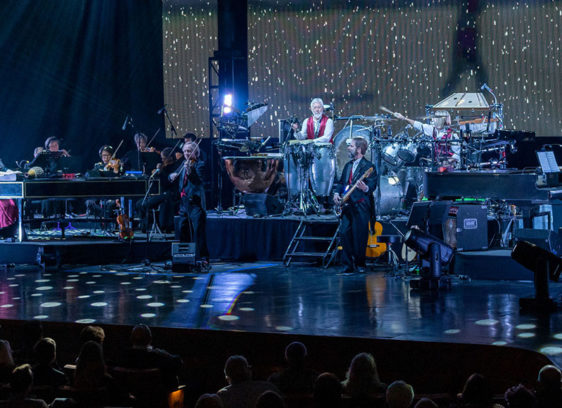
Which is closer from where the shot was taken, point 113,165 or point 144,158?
point 144,158

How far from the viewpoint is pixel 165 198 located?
11.8m

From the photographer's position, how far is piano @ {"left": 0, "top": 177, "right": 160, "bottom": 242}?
10.0 metres

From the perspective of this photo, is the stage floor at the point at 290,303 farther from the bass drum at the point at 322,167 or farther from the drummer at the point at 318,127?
the drummer at the point at 318,127

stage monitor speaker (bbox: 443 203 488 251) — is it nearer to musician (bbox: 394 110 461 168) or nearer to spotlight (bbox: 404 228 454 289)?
spotlight (bbox: 404 228 454 289)

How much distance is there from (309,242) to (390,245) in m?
1.25

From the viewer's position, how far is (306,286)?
8383 millimetres

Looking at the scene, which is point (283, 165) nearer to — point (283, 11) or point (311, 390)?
point (283, 11)

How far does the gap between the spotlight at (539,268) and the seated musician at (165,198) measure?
240 inches

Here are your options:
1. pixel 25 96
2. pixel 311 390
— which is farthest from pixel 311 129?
pixel 311 390

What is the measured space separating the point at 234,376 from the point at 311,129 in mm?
7766

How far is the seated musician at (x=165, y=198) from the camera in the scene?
37.8ft

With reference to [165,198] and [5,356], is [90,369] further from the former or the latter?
[165,198]

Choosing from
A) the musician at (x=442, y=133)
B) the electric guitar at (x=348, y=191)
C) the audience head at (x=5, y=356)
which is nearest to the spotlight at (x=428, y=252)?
the electric guitar at (x=348, y=191)

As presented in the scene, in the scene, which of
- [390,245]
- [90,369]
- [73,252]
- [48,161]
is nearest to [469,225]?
[390,245]
